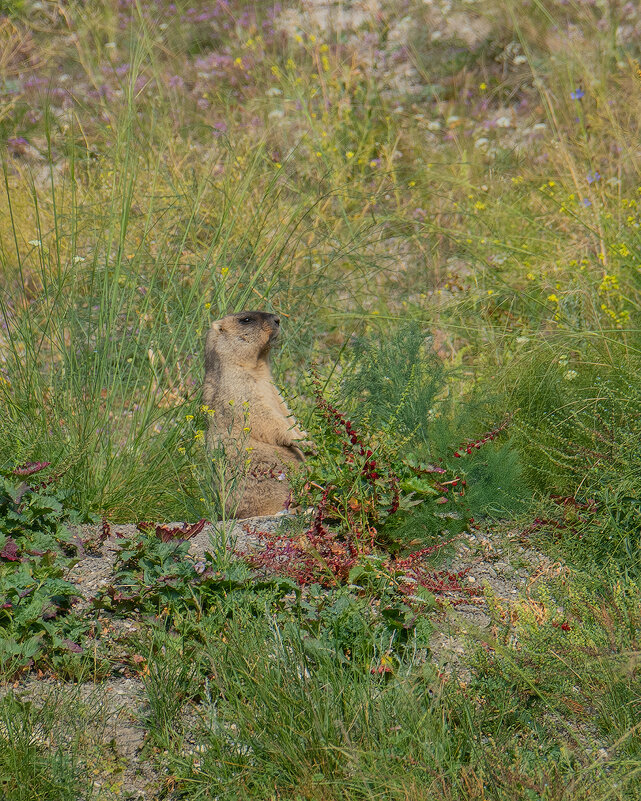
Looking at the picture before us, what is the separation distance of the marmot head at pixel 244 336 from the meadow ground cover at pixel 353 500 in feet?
0.66

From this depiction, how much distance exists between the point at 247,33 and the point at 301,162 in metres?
3.52

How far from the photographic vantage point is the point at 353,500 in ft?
12.8

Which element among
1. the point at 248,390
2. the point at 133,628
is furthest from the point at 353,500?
the point at 248,390

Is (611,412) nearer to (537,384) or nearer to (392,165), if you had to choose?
(537,384)

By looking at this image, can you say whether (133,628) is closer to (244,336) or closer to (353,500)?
(353,500)

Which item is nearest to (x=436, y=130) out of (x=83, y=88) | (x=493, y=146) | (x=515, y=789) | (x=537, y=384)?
(x=493, y=146)

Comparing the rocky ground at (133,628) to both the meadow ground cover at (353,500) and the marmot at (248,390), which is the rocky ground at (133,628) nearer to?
the meadow ground cover at (353,500)

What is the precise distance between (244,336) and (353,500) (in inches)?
71.4

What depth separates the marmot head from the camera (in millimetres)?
5391

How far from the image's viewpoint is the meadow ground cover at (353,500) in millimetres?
2740

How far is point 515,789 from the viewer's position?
8.06ft

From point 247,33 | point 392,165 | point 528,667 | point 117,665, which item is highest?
point 247,33

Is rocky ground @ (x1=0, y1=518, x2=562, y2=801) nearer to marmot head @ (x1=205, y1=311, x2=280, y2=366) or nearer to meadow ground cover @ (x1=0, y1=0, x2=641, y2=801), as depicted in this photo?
meadow ground cover @ (x1=0, y1=0, x2=641, y2=801)

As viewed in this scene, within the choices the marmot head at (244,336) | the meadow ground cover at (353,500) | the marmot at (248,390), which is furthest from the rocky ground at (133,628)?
the marmot head at (244,336)
